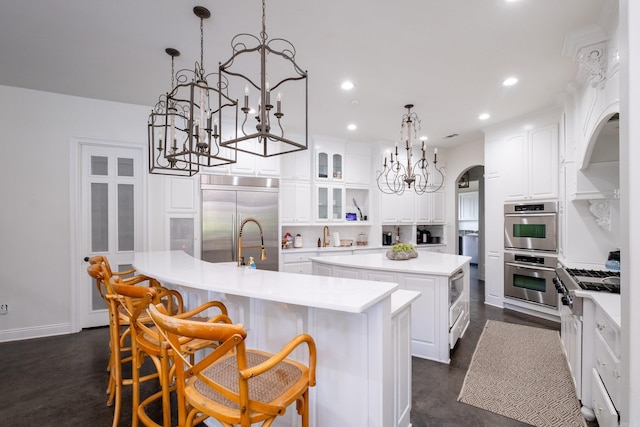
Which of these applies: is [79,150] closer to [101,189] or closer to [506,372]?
[101,189]

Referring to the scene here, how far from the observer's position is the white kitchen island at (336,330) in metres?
1.39

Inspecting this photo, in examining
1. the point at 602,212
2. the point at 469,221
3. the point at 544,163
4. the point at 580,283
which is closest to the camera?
the point at 580,283

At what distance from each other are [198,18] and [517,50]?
281cm

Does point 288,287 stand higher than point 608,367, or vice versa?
point 288,287

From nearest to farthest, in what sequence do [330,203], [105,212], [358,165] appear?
[105,212]
[330,203]
[358,165]

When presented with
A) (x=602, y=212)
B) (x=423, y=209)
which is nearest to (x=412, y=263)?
(x=602, y=212)

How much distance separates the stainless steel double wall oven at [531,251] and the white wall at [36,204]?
241 inches

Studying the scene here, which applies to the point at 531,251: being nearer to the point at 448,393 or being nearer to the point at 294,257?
the point at 448,393

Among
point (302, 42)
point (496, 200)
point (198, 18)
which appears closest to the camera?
point (198, 18)

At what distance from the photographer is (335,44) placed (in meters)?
2.63

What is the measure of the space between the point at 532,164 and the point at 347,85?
3.10 meters

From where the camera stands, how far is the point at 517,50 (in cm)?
273

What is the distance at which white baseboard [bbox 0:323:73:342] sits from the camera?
11.3ft

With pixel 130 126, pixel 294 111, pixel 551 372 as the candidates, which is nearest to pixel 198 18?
pixel 294 111
